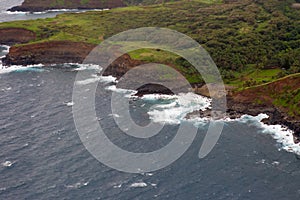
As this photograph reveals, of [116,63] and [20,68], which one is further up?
[116,63]

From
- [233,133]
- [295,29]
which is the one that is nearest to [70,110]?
[233,133]

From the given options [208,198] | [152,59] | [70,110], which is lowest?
[208,198]

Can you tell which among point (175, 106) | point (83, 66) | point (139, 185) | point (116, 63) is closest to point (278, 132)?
point (175, 106)

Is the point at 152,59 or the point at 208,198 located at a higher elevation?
the point at 152,59

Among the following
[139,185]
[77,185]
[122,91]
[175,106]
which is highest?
[122,91]

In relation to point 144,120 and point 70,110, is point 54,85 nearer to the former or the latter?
point 70,110

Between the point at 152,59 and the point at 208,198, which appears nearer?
the point at 208,198

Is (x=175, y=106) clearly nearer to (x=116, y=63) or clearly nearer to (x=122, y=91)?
(x=122, y=91)
